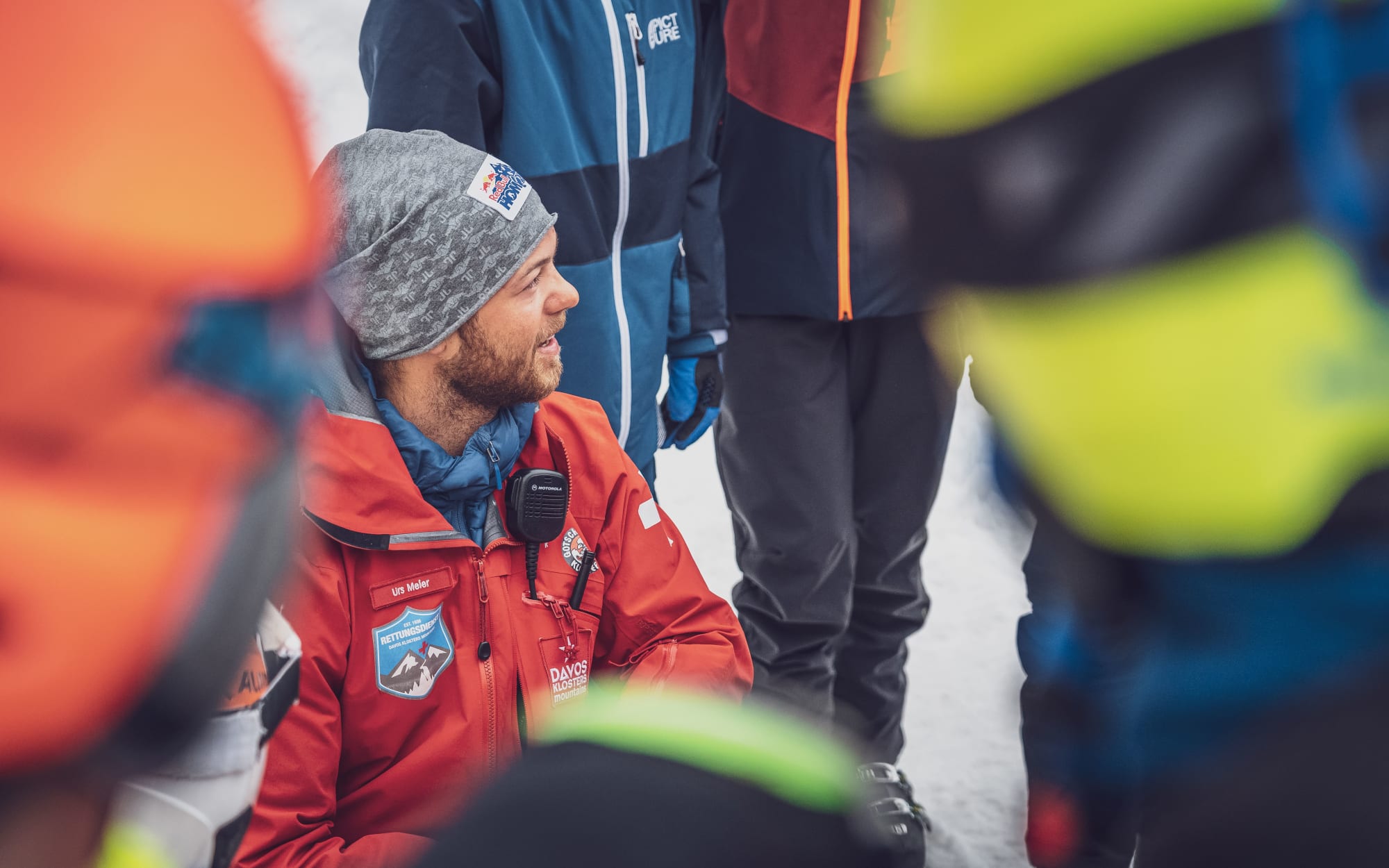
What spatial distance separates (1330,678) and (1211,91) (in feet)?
0.81

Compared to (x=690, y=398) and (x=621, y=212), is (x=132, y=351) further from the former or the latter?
(x=690, y=398)

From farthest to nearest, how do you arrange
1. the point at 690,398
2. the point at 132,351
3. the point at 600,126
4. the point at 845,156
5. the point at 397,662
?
the point at 690,398 → the point at 845,156 → the point at 600,126 → the point at 397,662 → the point at 132,351

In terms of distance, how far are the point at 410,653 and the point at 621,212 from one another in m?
1.04

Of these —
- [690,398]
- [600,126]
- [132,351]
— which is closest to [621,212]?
[600,126]

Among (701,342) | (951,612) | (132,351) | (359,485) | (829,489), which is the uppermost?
(132,351)

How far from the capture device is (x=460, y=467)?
1.50 metres

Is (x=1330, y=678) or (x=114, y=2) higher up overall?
(x=114, y=2)

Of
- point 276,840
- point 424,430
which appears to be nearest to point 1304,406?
point 276,840

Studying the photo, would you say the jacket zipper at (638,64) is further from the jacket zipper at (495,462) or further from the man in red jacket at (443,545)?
the jacket zipper at (495,462)

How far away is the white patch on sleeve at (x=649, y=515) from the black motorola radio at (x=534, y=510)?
170 millimetres

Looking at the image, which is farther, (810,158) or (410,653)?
(810,158)

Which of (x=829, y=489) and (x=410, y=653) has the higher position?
(x=410, y=653)

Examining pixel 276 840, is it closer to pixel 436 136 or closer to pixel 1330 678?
pixel 436 136

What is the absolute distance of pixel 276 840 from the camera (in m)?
1.22
